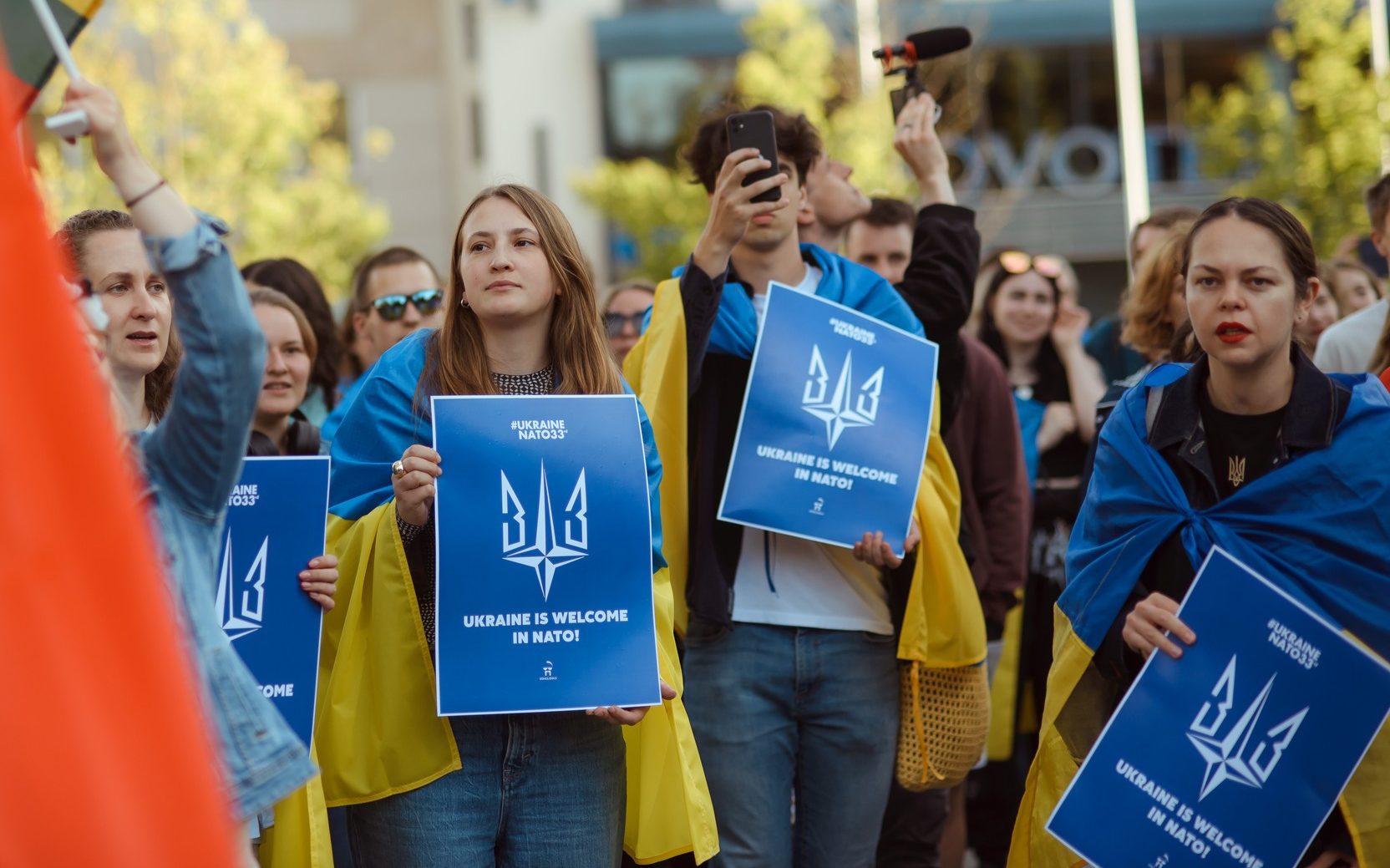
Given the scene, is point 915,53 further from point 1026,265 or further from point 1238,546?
point 1026,265

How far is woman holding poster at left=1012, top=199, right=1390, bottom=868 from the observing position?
11.3 ft

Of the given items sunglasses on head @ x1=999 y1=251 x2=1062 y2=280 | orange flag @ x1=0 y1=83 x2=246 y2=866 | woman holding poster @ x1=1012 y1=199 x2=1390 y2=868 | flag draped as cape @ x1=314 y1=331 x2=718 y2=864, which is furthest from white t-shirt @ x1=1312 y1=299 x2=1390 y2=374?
orange flag @ x1=0 y1=83 x2=246 y2=866

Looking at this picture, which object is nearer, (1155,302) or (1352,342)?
(1155,302)

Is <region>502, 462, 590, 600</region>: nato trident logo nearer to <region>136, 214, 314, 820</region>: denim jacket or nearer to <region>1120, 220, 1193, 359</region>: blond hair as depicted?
<region>136, 214, 314, 820</region>: denim jacket

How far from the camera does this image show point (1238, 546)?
3484mm

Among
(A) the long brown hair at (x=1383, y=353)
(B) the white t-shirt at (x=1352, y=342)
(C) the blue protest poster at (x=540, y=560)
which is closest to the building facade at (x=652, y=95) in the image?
(B) the white t-shirt at (x=1352, y=342)

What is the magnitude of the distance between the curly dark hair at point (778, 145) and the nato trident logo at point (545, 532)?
4.32 feet

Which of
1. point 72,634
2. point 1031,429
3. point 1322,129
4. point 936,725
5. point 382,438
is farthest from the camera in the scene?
A: point 1322,129

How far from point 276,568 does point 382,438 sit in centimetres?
36

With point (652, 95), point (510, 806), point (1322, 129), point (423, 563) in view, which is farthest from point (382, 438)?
point (652, 95)

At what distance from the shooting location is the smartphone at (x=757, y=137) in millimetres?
4258

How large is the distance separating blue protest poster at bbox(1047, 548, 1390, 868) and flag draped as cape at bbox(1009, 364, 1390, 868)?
0.10m

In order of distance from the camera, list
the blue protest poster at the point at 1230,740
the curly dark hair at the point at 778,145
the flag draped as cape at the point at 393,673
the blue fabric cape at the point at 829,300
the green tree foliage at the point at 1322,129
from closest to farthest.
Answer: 1. the blue protest poster at the point at 1230,740
2. the flag draped as cape at the point at 393,673
3. the blue fabric cape at the point at 829,300
4. the curly dark hair at the point at 778,145
5. the green tree foliage at the point at 1322,129

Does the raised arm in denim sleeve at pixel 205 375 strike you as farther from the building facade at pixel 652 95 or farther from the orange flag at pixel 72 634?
the building facade at pixel 652 95
